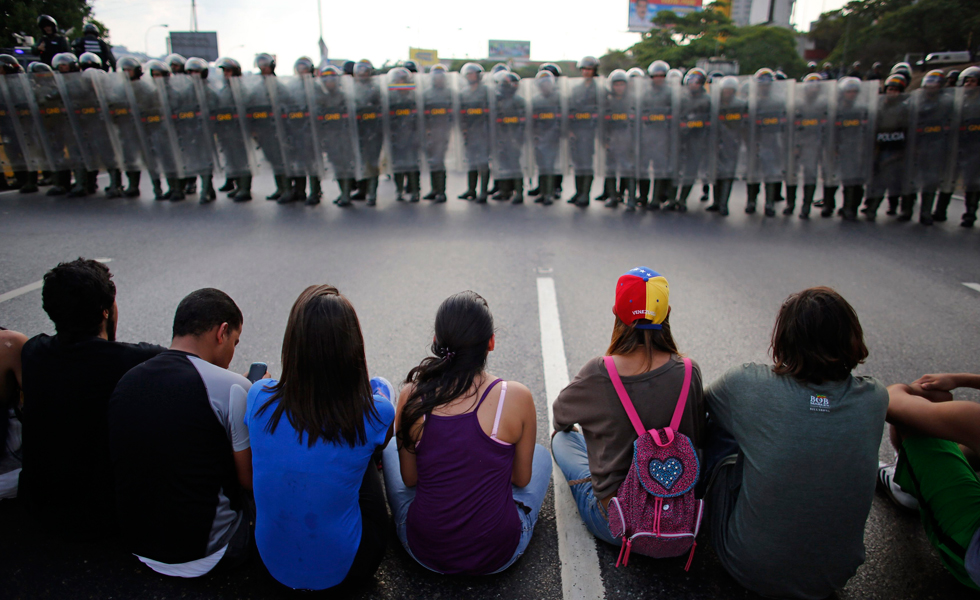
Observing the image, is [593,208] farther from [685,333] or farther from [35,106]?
[35,106]

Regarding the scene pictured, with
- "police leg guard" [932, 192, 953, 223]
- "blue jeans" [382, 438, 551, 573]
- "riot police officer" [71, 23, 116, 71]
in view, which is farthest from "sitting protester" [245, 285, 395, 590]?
"riot police officer" [71, 23, 116, 71]

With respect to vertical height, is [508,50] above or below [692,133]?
above

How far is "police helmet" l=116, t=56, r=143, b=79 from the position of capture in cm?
979

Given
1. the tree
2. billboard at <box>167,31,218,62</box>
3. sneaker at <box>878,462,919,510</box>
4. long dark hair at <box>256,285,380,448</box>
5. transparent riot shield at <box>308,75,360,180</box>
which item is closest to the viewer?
long dark hair at <box>256,285,380,448</box>

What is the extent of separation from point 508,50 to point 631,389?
86.8 meters

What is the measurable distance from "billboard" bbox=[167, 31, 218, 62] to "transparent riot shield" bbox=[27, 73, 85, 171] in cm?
4715

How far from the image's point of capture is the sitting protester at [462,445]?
86.7 inches

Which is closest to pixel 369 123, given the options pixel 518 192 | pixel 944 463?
pixel 518 192

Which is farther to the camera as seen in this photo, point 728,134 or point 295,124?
point 295,124

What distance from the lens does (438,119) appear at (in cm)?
1019

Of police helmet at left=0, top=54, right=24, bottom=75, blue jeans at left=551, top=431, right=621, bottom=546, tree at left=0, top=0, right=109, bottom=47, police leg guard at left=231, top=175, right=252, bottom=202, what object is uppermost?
tree at left=0, top=0, right=109, bottom=47

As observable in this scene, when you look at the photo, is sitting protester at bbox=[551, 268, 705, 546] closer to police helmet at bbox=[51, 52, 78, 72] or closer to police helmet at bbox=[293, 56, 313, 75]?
police helmet at bbox=[293, 56, 313, 75]

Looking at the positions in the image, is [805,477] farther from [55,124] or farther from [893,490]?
[55,124]

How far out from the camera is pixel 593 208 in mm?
10023
